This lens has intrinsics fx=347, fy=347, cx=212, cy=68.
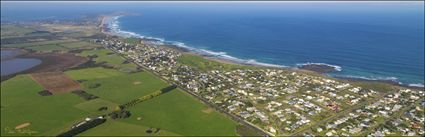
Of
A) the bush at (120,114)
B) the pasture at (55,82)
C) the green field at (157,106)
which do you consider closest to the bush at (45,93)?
the pasture at (55,82)

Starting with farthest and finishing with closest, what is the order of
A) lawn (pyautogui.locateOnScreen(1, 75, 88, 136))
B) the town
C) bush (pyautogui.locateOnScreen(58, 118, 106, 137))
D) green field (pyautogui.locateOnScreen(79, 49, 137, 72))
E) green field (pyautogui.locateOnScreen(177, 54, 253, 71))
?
green field (pyautogui.locateOnScreen(79, 49, 137, 72)), green field (pyautogui.locateOnScreen(177, 54, 253, 71)), the town, lawn (pyautogui.locateOnScreen(1, 75, 88, 136)), bush (pyautogui.locateOnScreen(58, 118, 106, 137))

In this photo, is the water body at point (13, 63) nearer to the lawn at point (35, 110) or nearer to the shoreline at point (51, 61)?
the shoreline at point (51, 61)

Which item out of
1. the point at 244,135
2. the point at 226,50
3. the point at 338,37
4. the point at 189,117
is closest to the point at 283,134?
the point at 244,135

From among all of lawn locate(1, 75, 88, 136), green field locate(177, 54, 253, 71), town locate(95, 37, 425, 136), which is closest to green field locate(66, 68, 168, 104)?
town locate(95, 37, 425, 136)

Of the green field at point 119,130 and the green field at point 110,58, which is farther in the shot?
the green field at point 110,58

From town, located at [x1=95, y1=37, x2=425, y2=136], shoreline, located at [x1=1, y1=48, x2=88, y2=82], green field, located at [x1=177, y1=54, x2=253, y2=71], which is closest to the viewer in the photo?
town, located at [x1=95, y1=37, x2=425, y2=136]

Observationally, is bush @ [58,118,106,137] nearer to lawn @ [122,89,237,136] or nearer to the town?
lawn @ [122,89,237,136]

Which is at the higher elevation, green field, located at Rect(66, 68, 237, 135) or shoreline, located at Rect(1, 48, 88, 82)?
shoreline, located at Rect(1, 48, 88, 82)
